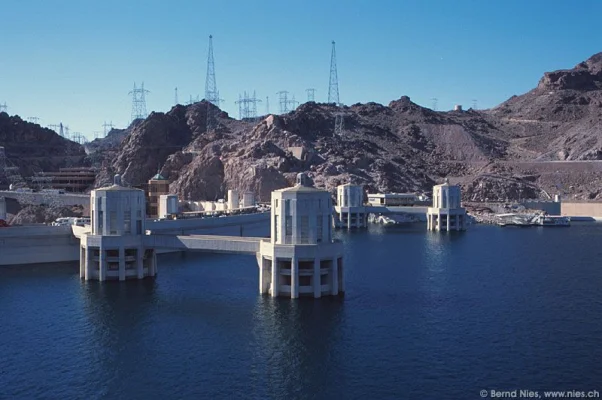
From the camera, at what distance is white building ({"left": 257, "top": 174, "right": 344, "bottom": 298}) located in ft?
204

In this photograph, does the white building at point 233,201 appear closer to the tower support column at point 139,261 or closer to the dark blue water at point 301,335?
the dark blue water at point 301,335

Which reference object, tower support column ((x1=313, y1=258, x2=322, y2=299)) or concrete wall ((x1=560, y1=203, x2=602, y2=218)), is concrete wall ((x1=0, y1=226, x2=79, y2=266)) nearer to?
tower support column ((x1=313, y1=258, x2=322, y2=299))

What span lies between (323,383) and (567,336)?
837 inches

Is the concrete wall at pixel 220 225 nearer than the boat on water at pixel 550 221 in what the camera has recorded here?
Yes

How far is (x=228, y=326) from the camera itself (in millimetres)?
55312

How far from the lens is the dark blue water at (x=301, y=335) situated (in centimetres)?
4297

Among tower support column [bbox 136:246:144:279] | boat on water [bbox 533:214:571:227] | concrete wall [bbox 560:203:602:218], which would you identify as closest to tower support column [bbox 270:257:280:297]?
tower support column [bbox 136:246:144:279]

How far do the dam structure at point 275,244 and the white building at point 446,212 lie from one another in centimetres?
8145

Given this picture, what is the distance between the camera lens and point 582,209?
172 m

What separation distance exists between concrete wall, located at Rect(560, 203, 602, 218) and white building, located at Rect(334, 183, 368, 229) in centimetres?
Result: 5494

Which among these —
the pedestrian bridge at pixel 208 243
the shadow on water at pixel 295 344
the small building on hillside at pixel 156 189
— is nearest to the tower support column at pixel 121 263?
the pedestrian bridge at pixel 208 243

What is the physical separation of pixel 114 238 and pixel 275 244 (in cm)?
2150

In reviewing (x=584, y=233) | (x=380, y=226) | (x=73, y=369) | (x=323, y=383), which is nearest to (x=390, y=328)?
(x=323, y=383)

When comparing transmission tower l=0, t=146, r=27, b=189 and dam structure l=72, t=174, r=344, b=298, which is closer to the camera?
dam structure l=72, t=174, r=344, b=298
